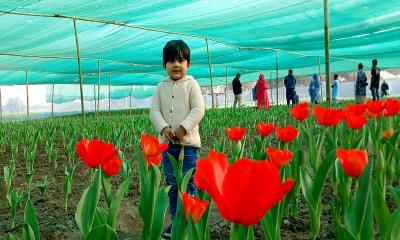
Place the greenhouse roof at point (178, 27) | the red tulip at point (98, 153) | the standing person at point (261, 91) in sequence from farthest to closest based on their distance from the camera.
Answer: the standing person at point (261, 91), the greenhouse roof at point (178, 27), the red tulip at point (98, 153)

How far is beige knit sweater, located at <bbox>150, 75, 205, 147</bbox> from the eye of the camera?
2.15 meters

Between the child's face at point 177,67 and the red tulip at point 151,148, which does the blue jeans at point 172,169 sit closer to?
the child's face at point 177,67

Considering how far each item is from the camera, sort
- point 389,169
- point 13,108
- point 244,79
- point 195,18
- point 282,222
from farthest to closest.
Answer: point 13,108 < point 244,79 < point 195,18 < point 389,169 < point 282,222

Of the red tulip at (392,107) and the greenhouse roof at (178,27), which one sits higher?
the greenhouse roof at (178,27)

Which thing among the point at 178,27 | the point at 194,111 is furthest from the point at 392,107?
the point at 178,27

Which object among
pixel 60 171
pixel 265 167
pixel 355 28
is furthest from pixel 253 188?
pixel 355 28

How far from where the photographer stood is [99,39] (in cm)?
955

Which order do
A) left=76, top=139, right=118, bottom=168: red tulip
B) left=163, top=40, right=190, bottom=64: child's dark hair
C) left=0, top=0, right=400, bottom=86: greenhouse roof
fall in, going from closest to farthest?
left=76, top=139, right=118, bottom=168: red tulip < left=163, top=40, right=190, bottom=64: child's dark hair < left=0, top=0, right=400, bottom=86: greenhouse roof

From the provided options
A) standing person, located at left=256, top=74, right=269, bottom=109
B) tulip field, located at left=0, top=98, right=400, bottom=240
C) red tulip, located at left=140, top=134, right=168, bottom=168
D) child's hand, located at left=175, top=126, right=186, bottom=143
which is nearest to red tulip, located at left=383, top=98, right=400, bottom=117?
tulip field, located at left=0, top=98, right=400, bottom=240

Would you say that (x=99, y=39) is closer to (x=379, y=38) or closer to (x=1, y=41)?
(x=1, y=41)

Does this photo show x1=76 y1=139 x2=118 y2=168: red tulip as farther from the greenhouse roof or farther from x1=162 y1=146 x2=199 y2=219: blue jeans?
the greenhouse roof

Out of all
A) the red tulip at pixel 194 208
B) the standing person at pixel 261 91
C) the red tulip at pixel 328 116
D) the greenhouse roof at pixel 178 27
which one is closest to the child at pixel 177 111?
the red tulip at pixel 328 116

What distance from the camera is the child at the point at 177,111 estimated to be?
82.0 inches

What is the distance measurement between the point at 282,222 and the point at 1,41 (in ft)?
29.0
